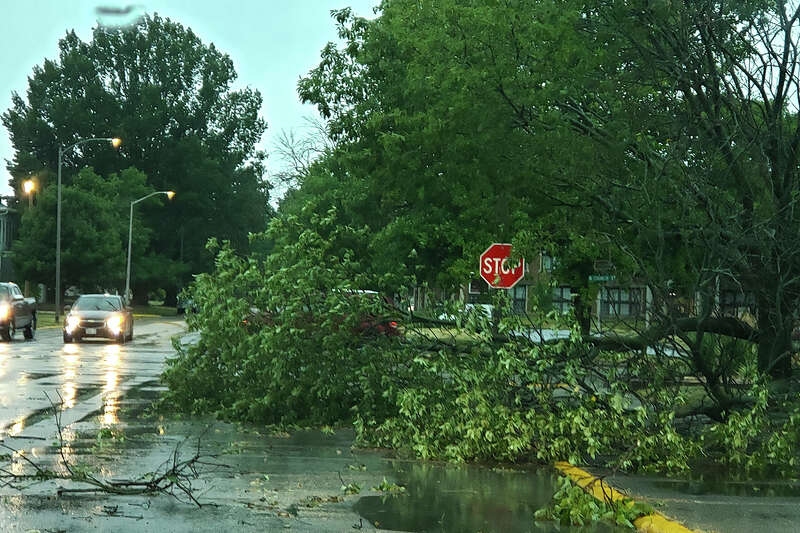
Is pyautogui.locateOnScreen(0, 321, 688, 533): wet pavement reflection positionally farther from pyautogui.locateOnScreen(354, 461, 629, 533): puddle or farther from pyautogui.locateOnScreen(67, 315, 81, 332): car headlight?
pyautogui.locateOnScreen(67, 315, 81, 332): car headlight

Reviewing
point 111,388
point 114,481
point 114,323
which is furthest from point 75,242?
point 114,481

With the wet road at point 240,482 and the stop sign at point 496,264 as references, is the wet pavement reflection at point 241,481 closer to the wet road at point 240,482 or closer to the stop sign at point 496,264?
the wet road at point 240,482

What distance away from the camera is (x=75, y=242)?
230 feet

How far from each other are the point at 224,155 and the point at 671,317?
81458 mm

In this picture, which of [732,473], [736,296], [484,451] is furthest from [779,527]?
[736,296]

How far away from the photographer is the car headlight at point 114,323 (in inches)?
1471

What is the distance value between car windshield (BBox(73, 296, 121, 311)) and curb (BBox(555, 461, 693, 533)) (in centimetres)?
2914

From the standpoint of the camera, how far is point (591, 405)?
1143 centimetres

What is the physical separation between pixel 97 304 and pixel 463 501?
101 ft

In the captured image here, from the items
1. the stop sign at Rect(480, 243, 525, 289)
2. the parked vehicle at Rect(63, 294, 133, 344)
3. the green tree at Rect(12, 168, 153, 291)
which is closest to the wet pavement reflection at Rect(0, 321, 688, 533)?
the stop sign at Rect(480, 243, 525, 289)

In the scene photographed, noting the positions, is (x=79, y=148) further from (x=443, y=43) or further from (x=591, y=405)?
(x=591, y=405)

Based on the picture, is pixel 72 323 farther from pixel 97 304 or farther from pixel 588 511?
pixel 588 511

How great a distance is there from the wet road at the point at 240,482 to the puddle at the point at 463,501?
1cm

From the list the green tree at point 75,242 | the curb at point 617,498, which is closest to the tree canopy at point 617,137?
the curb at point 617,498
